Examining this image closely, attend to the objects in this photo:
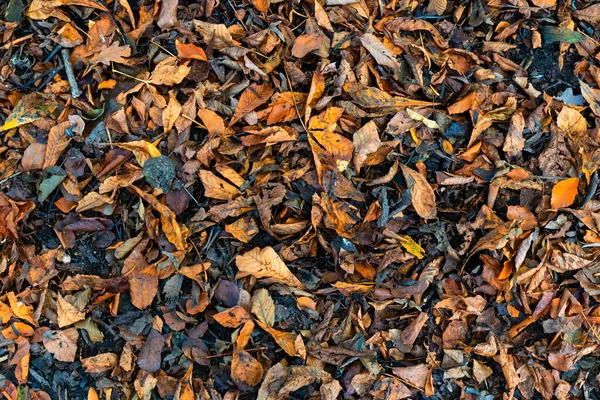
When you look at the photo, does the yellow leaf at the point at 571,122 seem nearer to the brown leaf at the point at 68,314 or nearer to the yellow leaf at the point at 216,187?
the yellow leaf at the point at 216,187

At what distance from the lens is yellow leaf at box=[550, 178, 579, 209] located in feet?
7.41

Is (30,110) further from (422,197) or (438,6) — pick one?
(438,6)

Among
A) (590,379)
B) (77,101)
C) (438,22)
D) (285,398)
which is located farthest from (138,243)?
(590,379)

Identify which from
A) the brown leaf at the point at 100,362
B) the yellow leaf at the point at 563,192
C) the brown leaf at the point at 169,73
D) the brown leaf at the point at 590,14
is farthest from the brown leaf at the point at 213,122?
the brown leaf at the point at 590,14

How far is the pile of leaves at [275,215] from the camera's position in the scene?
2.20 m

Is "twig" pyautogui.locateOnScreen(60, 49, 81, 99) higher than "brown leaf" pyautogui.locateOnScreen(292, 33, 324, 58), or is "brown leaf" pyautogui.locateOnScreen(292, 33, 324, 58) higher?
"brown leaf" pyautogui.locateOnScreen(292, 33, 324, 58)

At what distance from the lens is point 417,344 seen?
2.26 m

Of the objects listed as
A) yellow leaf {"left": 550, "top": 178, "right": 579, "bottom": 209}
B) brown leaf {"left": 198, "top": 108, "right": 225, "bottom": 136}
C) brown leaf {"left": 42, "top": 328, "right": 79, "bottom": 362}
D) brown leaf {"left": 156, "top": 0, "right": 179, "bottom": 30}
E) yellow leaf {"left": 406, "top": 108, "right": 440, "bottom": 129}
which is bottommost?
brown leaf {"left": 42, "top": 328, "right": 79, "bottom": 362}

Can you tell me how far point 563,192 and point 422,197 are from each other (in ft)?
2.05

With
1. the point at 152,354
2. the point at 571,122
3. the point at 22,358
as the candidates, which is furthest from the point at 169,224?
the point at 571,122

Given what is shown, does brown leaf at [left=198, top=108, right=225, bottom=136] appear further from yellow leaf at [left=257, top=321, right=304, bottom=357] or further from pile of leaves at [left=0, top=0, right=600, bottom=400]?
yellow leaf at [left=257, top=321, right=304, bottom=357]

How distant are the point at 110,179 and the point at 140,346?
724 millimetres

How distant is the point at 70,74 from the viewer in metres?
2.28

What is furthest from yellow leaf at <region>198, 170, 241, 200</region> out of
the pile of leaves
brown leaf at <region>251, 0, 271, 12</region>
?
brown leaf at <region>251, 0, 271, 12</region>
